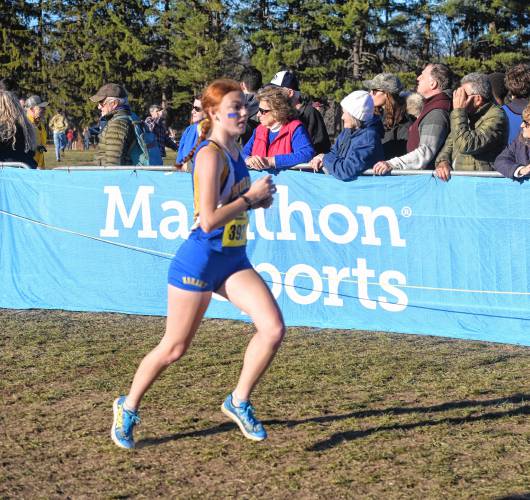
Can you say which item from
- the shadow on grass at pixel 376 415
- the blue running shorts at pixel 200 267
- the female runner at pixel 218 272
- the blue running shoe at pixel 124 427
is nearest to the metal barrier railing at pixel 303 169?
the shadow on grass at pixel 376 415

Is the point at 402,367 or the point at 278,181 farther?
the point at 278,181

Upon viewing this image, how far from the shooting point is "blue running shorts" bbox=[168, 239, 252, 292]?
206 inches

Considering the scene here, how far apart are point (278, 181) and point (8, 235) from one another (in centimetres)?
303

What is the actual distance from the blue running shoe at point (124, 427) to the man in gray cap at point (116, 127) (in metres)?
5.17

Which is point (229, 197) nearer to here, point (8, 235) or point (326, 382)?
point (326, 382)

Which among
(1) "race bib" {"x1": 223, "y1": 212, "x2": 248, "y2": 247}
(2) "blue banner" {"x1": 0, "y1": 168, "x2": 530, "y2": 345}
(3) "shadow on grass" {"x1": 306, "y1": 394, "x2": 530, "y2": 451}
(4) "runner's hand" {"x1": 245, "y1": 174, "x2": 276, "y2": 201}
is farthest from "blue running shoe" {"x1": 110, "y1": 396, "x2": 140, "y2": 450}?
(2) "blue banner" {"x1": 0, "y1": 168, "x2": 530, "y2": 345}

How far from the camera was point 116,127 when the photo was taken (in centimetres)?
1019

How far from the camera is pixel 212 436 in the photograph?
221 inches

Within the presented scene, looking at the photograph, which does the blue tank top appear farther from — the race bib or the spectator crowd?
the spectator crowd

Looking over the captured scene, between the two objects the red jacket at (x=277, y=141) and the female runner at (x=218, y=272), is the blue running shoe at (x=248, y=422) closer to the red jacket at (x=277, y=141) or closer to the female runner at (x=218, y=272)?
the female runner at (x=218, y=272)

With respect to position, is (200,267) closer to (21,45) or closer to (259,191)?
(259,191)

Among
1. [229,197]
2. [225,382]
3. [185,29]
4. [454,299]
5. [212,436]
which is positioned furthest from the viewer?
[185,29]

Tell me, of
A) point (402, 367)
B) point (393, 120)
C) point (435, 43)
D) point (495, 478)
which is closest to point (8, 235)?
point (393, 120)

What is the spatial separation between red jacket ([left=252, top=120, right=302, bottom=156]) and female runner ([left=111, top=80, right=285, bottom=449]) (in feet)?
11.1
